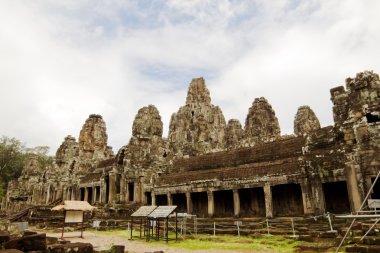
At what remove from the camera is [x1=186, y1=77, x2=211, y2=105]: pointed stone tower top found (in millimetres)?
77812

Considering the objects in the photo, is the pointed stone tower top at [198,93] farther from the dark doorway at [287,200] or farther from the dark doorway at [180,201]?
the dark doorway at [287,200]

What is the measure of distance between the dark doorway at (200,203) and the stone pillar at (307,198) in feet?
29.4

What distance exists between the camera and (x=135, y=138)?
32.2 m

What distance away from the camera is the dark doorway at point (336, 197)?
1761cm

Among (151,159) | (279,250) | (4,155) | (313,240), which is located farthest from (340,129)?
(4,155)

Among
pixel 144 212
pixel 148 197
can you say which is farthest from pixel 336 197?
pixel 148 197

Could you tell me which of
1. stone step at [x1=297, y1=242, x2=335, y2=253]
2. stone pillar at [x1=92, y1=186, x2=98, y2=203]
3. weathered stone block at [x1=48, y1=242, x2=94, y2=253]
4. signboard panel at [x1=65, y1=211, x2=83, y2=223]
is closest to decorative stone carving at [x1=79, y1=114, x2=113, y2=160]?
stone pillar at [x1=92, y1=186, x2=98, y2=203]

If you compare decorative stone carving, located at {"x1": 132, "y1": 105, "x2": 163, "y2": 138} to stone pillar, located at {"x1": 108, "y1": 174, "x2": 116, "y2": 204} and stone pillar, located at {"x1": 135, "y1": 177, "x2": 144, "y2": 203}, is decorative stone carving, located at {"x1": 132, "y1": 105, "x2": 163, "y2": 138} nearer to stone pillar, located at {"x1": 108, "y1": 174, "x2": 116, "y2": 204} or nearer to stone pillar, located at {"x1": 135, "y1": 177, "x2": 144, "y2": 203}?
stone pillar, located at {"x1": 108, "y1": 174, "x2": 116, "y2": 204}

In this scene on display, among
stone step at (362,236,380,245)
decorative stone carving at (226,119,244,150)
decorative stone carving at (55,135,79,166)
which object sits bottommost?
stone step at (362,236,380,245)

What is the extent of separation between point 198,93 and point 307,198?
6313cm

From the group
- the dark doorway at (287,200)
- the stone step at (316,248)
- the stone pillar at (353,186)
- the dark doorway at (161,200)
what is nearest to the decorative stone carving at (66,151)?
the dark doorway at (161,200)

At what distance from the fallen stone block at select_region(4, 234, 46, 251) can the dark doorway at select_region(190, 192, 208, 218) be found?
1682 centimetres

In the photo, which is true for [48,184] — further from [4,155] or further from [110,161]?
[4,155]

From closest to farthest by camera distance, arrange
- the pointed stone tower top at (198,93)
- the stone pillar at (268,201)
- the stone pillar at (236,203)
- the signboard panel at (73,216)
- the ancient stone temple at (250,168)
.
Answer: the ancient stone temple at (250,168), the signboard panel at (73,216), the stone pillar at (268,201), the stone pillar at (236,203), the pointed stone tower top at (198,93)
